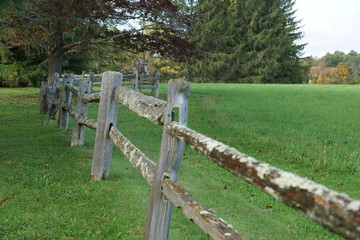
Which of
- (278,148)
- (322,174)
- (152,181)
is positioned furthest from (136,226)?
(278,148)

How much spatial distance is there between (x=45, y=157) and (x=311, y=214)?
658 cm

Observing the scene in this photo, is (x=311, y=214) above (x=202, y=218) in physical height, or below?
above

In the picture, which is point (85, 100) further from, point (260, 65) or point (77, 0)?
point (260, 65)

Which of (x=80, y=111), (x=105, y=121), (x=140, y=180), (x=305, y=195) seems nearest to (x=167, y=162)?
(x=305, y=195)

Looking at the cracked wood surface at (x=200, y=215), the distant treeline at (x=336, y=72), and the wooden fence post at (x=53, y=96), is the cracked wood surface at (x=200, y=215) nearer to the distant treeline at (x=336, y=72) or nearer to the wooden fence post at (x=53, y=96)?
the wooden fence post at (x=53, y=96)

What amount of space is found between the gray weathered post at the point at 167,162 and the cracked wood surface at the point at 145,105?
8.0 inches

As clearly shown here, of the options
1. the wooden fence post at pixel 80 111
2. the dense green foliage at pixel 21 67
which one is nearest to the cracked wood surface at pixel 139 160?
the wooden fence post at pixel 80 111

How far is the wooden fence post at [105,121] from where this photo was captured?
17.6 ft

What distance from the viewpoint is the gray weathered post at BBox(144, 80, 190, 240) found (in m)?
3.06

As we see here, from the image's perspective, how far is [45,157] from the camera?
7199mm

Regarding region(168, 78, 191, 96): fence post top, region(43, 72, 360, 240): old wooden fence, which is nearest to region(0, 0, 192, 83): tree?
region(43, 72, 360, 240): old wooden fence

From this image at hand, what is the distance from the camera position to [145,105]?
3.83 m

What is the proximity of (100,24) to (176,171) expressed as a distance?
57.1ft

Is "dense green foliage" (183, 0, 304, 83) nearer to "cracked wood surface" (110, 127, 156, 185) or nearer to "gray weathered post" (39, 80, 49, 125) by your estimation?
"gray weathered post" (39, 80, 49, 125)
